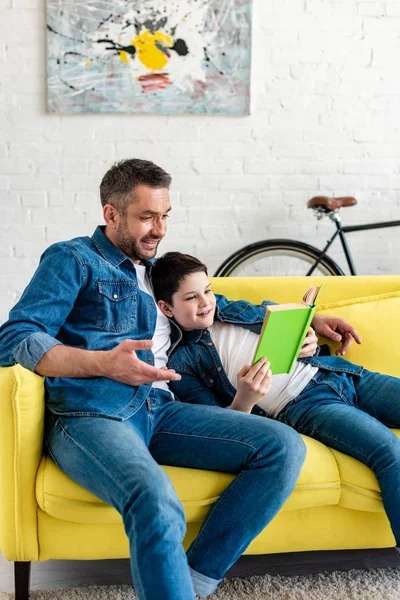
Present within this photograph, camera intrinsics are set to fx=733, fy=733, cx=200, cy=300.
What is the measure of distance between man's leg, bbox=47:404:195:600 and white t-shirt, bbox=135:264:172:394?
0.28 meters

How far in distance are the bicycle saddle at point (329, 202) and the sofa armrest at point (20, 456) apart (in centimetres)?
200

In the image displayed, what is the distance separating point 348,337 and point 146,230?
691mm

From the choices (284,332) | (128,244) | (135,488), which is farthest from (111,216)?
(135,488)

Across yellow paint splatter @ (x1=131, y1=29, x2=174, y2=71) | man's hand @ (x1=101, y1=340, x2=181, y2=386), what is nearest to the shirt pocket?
man's hand @ (x1=101, y1=340, x2=181, y2=386)

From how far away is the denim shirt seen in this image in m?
1.72

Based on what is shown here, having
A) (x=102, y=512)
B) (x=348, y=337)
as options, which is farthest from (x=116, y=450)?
(x=348, y=337)

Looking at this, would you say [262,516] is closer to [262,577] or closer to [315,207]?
[262,577]

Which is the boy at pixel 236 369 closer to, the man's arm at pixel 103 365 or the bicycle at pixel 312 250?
the man's arm at pixel 103 365

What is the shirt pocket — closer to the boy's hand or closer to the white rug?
the boy's hand

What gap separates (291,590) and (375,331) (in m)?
0.81

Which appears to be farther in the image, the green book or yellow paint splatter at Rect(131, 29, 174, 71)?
yellow paint splatter at Rect(131, 29, 174, 71)

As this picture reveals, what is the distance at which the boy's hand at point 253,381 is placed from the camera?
69.6 inches

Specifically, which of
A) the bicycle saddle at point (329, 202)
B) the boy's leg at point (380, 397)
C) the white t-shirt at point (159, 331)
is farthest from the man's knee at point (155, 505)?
the bicycle saddle at point (329, 202)

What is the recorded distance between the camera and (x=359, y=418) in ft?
6.14
